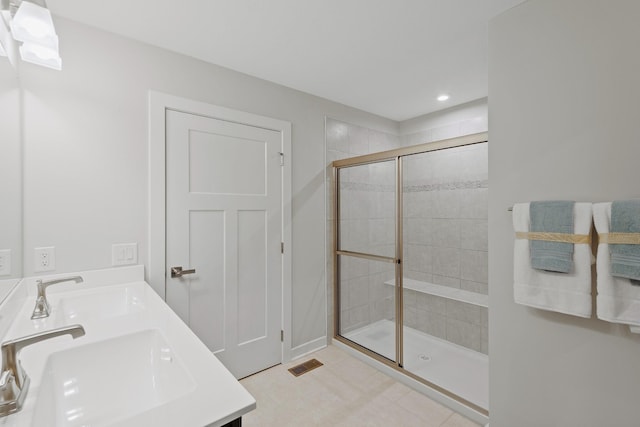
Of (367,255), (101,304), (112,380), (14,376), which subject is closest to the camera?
(14,376)

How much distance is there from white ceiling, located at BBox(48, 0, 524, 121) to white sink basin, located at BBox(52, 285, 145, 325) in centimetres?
150

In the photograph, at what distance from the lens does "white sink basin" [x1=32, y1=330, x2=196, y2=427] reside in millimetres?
838

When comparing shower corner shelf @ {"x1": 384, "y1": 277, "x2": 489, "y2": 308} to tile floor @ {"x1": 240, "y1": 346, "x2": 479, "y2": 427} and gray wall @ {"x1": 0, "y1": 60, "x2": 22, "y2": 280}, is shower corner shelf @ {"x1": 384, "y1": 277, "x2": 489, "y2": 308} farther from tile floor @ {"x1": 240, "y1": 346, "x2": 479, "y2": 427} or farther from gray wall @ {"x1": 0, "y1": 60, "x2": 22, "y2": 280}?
gray wall @ {"x1": 0, "y1": 60, "x2": 22, "y2": 280}

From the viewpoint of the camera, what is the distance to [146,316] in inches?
49.4

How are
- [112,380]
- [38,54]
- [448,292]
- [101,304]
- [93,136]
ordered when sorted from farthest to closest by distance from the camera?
[448,292]
[93,136]
[101,304]
[38,54]
[112,380]

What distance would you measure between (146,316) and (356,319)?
2024mm

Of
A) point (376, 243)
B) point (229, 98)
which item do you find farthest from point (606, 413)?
point (229, 98)

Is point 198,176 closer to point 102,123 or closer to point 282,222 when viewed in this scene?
point 102,123

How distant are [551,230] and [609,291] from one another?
306 mm

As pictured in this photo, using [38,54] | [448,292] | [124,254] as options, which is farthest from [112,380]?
[448,292]

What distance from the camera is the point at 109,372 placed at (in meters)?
1.00

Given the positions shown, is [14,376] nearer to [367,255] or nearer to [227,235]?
[227,235]

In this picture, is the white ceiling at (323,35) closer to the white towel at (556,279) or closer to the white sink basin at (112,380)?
the white towel at (556,279)

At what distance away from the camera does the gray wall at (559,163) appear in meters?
1.25
